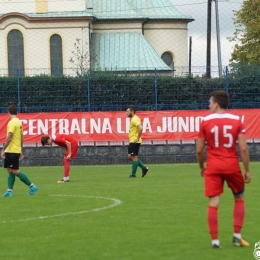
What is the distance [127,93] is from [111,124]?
8.31 ft

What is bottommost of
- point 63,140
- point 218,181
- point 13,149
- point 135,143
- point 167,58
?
point 135,143

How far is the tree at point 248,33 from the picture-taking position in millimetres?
69125

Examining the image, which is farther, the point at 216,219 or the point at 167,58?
the point at 167,58

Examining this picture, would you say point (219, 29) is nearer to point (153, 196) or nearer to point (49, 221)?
point (153, 196)

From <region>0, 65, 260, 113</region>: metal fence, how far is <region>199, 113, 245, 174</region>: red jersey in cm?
2296

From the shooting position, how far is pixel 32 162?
108 ft

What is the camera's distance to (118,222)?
42.7 ft

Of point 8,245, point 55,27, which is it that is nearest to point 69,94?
point 8,245

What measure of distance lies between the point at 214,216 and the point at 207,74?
24.0m

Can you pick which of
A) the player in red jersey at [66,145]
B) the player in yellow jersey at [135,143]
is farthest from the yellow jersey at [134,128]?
the player in red jersey at [66,145]

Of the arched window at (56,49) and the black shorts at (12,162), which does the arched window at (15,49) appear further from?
the black shorts at (12,162)

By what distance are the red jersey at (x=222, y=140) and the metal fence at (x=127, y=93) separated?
2296 centimetres

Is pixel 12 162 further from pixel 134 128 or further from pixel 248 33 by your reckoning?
pixel 248 33

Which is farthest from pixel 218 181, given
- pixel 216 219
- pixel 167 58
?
pixel 167 58
